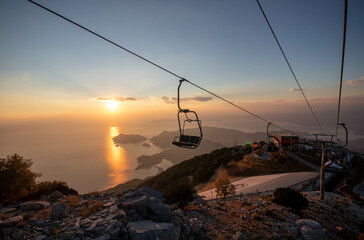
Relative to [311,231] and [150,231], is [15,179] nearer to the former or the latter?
[150,231]

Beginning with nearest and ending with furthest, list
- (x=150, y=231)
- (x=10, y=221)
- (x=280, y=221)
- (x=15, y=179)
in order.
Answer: (x=10, y=221), (x=150, y=231), (x=280, y=221), (x=15, y=179)

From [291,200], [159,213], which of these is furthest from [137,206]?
[291,200]

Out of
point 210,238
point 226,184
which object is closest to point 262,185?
point 226,184

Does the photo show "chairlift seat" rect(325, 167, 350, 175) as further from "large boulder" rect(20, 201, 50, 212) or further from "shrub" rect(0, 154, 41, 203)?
"shrub" rect(0, 154, 41, 203)

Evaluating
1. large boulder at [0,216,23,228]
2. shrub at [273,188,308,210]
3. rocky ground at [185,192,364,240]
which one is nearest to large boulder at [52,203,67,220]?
large boulder at [0,216,23,228]

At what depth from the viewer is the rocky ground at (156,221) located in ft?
27.3

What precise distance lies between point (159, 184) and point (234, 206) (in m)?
34.9

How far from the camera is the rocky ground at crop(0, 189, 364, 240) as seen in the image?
8.31m

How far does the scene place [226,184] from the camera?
2159 cm

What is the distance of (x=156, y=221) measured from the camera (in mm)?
10367

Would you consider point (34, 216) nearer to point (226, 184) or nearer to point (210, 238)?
point (210, 238)

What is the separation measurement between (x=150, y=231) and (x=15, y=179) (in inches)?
558

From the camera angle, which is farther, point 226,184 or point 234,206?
point 226,184

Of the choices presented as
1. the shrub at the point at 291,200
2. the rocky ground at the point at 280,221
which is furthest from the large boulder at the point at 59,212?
the shrub at the point at 291,200
